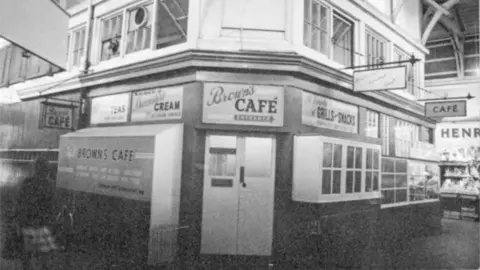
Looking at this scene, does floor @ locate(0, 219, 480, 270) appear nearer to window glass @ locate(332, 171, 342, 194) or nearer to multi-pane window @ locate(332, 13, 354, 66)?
window glass @ locate(332, 171, 342, 194)

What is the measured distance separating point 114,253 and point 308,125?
5181 millimetres

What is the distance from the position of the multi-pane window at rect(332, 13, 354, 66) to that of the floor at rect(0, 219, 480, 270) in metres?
5.15

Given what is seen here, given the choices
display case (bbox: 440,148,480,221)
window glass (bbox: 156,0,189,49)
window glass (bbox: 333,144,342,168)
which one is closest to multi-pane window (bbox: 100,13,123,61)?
window glass (bbox: 156,0,189,49)

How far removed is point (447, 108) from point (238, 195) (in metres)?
7.23

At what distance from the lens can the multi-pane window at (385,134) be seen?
10.8 m

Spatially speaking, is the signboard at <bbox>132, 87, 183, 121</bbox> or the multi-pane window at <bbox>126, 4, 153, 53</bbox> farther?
the multi-pane window at <bbox>126, 4, 153, 53</bbox>

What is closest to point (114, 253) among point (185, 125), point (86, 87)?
point (185, 125)

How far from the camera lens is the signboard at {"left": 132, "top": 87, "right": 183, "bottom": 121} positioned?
306 inches

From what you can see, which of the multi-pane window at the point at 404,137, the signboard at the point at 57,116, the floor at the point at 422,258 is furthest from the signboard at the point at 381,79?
the signboard at the point at 57,116

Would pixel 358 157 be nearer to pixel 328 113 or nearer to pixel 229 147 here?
pixel 328 113

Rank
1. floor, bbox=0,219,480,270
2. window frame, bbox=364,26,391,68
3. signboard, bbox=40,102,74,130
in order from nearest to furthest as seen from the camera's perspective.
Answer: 1. floor, bbox=0,219,480,270
2. signboard, bbox=40,102,74,130
3. window frame, bbox=364,26,391,68

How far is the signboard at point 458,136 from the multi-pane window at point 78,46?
15436mm

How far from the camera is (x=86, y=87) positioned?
33.1 feet

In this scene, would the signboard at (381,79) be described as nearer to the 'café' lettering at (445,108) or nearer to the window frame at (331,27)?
the window frame at (331,27)
